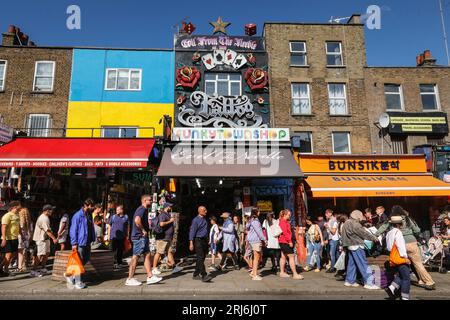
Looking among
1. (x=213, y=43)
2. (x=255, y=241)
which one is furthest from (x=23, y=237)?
(x=213, y=43)

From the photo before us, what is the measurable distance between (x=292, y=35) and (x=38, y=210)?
1553cm

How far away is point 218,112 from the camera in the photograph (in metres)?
15.8

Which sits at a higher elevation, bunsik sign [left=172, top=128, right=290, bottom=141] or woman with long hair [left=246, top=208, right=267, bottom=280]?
bunsik sign [left=172, top=128, right=290, bottom=141]

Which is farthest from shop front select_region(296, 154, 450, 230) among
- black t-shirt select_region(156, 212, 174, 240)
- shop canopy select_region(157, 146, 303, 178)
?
black t-shirt select_region(156, 212, 174, 240)

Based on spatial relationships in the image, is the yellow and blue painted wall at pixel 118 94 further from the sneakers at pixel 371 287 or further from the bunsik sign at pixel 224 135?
the sneakers at pixel 371 287

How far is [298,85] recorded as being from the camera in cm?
1706

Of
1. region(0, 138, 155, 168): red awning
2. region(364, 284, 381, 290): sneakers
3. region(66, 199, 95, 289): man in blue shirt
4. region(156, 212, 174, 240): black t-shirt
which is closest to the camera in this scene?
region(66, 199, 95, 289): man in blue shirt

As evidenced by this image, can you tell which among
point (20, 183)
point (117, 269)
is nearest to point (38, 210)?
point (20, 183)

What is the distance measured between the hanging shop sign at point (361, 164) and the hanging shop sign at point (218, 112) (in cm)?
303

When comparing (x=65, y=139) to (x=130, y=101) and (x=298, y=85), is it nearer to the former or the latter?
(x=130, y=101)

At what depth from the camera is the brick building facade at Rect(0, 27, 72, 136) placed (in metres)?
15.6

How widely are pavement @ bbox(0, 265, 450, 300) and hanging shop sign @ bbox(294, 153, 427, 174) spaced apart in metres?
7.23

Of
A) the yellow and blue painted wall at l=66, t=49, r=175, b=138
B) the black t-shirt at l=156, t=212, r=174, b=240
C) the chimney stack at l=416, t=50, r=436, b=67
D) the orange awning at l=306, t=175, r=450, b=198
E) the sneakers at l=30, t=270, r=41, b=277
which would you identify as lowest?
the sneakers at l=30, t=270, r=41, b=277

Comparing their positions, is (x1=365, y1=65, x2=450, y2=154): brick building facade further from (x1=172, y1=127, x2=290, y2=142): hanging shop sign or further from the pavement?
the pavement
